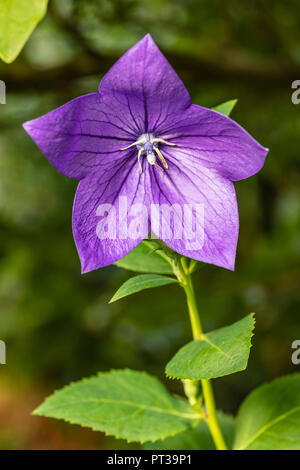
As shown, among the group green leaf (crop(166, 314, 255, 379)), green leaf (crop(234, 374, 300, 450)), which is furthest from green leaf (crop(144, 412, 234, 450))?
green leaf (crop(166, 314, 255, 379))

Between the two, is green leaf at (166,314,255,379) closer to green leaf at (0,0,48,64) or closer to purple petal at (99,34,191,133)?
purple petal at (99,34,191,133)

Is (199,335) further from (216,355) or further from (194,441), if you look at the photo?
(194,441)

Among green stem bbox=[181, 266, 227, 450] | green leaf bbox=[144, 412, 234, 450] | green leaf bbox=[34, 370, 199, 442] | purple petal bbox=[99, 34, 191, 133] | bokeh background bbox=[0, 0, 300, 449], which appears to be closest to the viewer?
purple petal bbox=[99, 34, 191, 133]

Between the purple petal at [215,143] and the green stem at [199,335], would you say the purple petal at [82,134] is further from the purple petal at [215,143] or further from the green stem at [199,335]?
the green stem at [199,335]

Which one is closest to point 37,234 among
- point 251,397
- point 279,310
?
point 279,310

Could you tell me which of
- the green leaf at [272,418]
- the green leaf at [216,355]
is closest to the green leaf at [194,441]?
the green leaf at [272,418]
